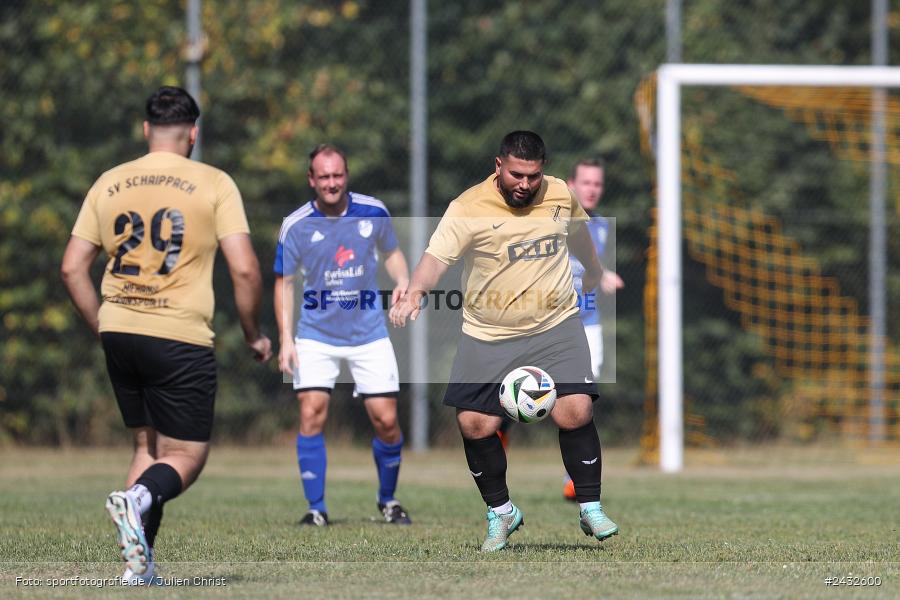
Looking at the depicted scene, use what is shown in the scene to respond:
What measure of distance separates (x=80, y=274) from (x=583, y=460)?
252 centimetres

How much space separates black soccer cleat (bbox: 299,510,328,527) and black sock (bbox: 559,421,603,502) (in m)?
1.93

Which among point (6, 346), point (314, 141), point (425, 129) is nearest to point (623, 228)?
point (425, 129)

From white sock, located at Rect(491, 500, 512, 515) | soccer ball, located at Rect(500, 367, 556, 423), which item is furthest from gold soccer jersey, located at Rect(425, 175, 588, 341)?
white sock, located at Rect(491, 500, 512, 515)

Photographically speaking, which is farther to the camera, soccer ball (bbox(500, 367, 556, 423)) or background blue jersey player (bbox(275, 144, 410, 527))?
background blue jersey player (bbox(275, 144, 410, 527))

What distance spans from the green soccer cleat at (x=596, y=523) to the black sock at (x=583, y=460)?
57 mm

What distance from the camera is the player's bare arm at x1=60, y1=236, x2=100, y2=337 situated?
559 cm

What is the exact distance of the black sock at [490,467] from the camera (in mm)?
6730

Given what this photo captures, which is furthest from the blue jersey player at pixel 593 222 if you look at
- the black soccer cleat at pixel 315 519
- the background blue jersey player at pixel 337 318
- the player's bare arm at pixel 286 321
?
the black soccer cleat at pixel 315 519

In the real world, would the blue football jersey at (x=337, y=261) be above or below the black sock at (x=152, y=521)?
above

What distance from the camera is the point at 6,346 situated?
1434 centimetres

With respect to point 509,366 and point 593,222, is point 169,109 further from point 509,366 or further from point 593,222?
point 593,222

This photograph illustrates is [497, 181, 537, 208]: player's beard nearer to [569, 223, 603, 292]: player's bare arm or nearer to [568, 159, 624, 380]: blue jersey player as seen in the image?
[569, 223, 603, 292]: player's bare arm

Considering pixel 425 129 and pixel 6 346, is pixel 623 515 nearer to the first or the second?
pixel 425 129

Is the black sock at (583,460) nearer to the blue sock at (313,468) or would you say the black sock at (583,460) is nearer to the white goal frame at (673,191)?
the blue sock at (313,468)
